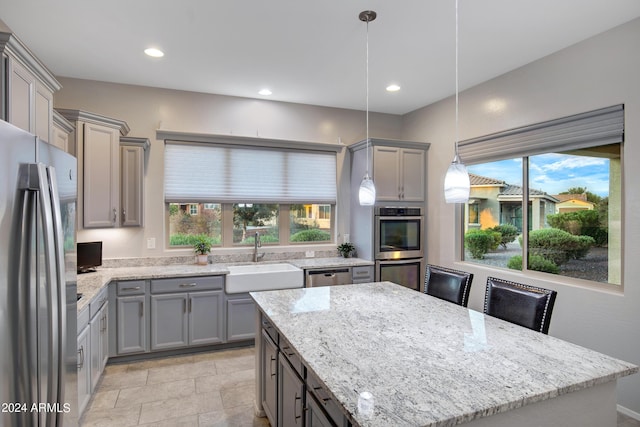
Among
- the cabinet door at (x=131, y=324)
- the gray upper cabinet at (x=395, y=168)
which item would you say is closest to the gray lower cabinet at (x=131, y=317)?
the cabinet door at (x=131, y=324)

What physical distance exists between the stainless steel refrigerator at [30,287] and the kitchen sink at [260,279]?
8.41 feet

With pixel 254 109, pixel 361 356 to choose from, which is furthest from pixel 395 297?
pixel 254 109

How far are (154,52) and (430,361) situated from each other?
320 cm

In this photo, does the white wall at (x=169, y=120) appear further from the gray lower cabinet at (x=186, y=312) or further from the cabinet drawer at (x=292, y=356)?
the cabinet drawer at (x=292, y=356)

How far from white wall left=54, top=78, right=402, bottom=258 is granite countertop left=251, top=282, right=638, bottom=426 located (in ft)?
7.83

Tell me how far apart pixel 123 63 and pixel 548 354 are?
3.91 metres

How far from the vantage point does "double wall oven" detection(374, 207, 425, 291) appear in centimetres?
443

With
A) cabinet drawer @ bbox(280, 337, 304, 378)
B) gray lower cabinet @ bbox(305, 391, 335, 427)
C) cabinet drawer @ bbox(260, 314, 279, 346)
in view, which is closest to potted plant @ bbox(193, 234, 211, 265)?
cabinet drawer @ bbox(260, 314, 279, 346)

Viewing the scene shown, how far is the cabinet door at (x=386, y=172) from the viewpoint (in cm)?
Result: 443

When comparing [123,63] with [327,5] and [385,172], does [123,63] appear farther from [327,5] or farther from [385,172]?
[385,172]

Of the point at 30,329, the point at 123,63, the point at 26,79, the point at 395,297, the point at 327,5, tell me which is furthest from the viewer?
the point at 123,63

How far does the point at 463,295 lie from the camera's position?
262 centimetres

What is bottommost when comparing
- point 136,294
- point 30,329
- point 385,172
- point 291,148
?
point 136,294

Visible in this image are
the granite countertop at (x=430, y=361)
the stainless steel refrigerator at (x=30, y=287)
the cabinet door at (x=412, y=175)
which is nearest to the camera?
the stainless steel refrigerator at (x=30, y=287)
